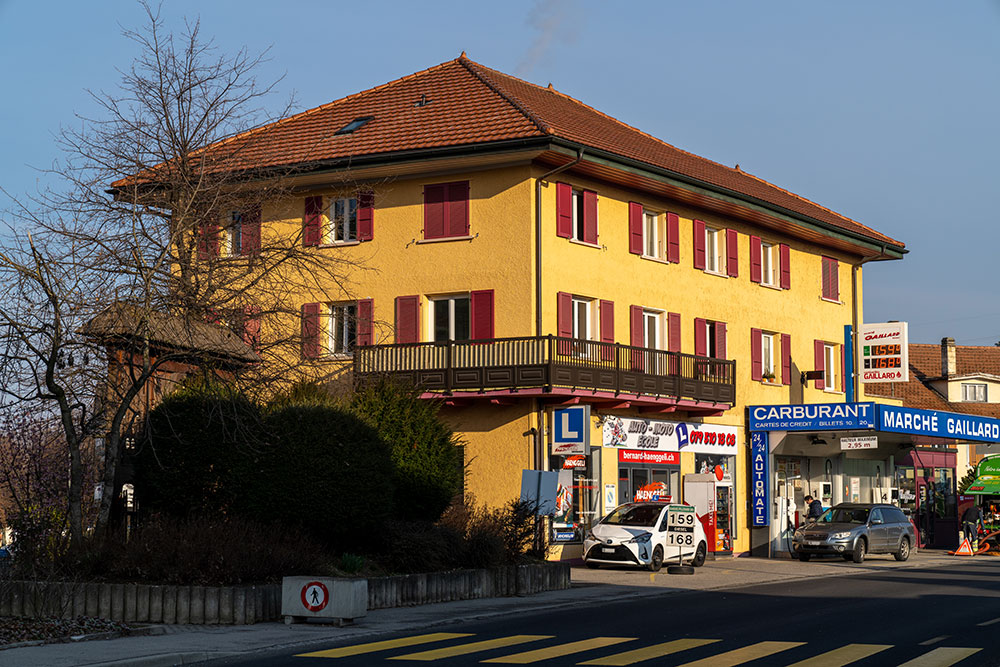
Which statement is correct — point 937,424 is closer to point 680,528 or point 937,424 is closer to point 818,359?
point 818,359

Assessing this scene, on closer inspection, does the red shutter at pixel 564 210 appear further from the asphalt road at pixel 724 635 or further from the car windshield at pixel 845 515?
the asphalt road at pixel 724 635

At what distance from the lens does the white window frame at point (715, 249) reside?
134 ft

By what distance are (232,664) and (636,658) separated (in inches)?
167

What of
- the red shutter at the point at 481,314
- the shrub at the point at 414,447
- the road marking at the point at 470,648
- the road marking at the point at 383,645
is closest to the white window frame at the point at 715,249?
the red shutter at the point at 481,314

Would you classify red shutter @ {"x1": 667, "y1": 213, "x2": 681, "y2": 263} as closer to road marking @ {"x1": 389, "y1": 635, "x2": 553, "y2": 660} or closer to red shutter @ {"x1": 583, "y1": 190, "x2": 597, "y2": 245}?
red shutter @ {"x1": 583, "y1": 190, "x2": 597, "y2": 245}

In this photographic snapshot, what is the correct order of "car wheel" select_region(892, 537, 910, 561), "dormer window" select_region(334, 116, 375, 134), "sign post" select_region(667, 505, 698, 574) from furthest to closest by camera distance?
1. "dormer window" select_region(334, 116, 375, 134)
2. "car wheel" select_region(892, 537, 910, 561)
3. "sign post" select_region(667, 505, 698, 574)

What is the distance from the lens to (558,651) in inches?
568

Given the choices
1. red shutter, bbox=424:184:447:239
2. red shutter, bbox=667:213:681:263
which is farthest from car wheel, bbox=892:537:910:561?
red shutter, bbox=424:184:447:239

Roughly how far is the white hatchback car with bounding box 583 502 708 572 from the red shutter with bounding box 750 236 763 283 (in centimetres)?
1329

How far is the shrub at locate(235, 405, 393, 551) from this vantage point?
21.3 meters

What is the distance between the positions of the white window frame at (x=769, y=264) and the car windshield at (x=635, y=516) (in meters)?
14.6

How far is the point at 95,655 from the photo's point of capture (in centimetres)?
1372

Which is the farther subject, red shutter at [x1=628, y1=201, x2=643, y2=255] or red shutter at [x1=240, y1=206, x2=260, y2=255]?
red shutter at [x1=628, y1=201, x2=643, y2=255]

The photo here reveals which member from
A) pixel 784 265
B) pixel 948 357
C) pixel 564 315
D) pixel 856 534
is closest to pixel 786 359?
pixel 784 265
